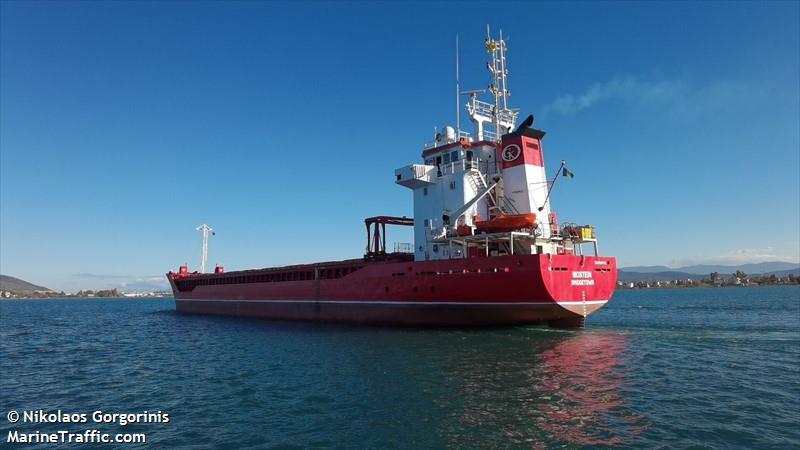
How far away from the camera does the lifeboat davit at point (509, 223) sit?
1984 centimetres

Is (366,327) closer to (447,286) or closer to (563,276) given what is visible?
(447,286)

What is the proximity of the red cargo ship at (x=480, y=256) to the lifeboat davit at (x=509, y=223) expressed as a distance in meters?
0.04

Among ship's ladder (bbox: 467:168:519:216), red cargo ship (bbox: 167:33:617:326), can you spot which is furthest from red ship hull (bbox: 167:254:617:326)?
ship's ladder (bbox: 467:168:519:216)

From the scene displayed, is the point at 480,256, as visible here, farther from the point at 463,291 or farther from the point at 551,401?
the point at 551,401

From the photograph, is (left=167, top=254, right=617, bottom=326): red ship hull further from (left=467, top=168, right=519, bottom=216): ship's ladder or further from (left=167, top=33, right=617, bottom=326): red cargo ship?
(left=467, top=168, right=519, bottom=216): ship's ladder

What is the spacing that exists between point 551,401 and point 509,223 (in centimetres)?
1104

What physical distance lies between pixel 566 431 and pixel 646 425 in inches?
61.7

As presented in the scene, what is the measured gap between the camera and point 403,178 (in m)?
25.5

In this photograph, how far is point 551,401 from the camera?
10016mm

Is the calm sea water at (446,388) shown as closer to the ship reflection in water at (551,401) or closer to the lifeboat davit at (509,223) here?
the ship reflection in water at (551,401)

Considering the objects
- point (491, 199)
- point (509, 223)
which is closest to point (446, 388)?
point (509, 223)

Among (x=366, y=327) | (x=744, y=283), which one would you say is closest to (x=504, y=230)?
(x=366, y=327)

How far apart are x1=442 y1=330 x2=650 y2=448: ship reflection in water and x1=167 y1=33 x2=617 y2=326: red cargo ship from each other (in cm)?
404

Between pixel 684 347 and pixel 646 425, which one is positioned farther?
pixel 684 347
